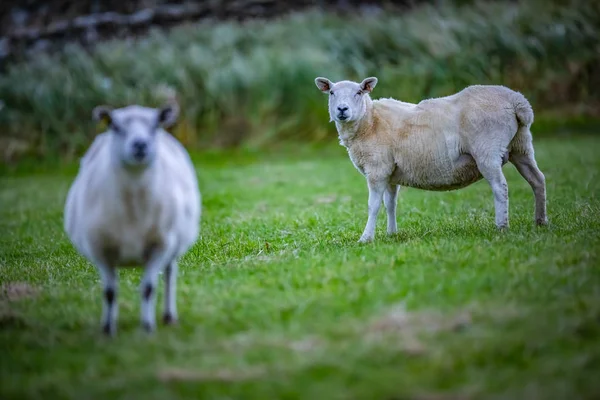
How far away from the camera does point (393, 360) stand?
187 inches

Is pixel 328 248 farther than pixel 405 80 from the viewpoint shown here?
No

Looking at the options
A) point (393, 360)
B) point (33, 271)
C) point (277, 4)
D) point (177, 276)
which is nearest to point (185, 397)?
point (393, 360)

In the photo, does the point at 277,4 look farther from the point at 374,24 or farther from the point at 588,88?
the point at 588,88

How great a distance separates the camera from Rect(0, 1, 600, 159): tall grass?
706 inches

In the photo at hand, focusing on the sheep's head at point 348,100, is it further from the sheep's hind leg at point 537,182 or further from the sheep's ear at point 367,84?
the sheep's hind leg at point 537,182

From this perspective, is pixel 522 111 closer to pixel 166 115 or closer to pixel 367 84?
pixel 367 84

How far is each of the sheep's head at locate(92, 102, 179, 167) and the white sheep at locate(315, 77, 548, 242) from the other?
297 cm

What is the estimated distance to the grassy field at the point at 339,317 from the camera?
181 inches

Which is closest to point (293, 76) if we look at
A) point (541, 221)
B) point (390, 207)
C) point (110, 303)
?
point (390, 207)

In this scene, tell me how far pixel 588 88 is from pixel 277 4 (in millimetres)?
8862

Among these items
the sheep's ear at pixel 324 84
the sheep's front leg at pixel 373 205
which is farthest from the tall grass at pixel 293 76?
the sheep's front leg at pixel 373 205

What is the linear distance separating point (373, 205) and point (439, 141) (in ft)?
2.99

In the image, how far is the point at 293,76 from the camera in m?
18.1

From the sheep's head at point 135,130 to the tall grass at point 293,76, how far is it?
1220 centimetres
